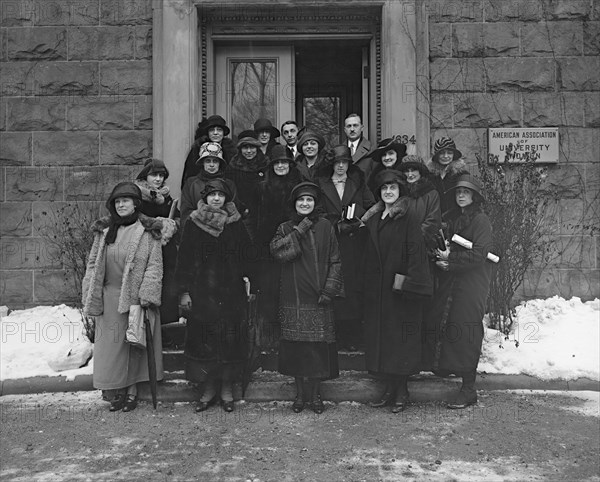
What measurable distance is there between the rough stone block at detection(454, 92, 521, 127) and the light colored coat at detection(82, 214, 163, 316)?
3899mm

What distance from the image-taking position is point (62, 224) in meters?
7.04

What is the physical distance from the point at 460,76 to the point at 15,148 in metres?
5.23

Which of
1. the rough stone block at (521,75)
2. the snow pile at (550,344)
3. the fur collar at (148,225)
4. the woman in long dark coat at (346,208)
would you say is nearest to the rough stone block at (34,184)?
the fur collar at (148,225)

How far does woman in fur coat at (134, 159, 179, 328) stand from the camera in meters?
5.21

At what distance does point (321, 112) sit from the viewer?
9.74 m

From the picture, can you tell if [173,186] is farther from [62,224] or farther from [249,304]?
[249,304]

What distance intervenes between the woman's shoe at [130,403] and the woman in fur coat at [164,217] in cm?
80

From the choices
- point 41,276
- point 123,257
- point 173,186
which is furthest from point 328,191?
point 41,276

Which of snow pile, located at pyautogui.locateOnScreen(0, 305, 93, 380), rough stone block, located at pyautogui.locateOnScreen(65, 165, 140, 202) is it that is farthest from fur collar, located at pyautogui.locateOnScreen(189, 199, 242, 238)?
rough stone block, located at pyautogui.locateOnScreen(65, 165, 140, 202)

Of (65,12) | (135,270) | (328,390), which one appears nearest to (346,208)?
(328,390)

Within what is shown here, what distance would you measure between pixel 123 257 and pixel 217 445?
5.79ft

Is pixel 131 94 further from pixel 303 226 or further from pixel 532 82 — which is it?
pixel 532 82

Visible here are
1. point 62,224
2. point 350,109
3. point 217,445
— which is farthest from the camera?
point 350,109

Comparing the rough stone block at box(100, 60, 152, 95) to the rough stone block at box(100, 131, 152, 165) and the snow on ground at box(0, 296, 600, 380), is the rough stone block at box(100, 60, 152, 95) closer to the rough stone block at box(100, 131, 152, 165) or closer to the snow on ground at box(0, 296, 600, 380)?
the rough stone block at box(100, 131, 152, 165)
